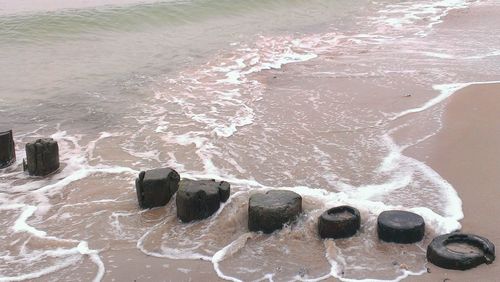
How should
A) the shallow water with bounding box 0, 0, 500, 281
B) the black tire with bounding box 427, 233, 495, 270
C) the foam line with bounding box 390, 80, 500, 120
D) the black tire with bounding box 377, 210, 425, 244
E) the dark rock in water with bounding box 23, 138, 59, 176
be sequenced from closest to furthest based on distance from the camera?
1. the black tire with bounding box 427, 233, 495, 270
2. the black tire with bounding box 377, 210, 425, 244
3. the shallow water with bounding box 0, 0, 500, 281
4. the dark rock in water with bounding box 23, 138, 59, 176
5. the foam line with bounding box 390, 80, 500, 120

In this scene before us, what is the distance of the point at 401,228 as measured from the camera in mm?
4746

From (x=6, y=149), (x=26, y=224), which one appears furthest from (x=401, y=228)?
(x=6, y=149)

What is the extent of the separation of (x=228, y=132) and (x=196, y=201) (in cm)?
289

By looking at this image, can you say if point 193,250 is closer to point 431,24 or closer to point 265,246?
point 265,246

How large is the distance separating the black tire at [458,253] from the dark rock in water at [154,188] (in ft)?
8.66

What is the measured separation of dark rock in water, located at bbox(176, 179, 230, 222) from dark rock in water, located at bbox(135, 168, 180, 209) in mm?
258

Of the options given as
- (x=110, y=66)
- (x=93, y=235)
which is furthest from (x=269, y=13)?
(x=93, y=235)

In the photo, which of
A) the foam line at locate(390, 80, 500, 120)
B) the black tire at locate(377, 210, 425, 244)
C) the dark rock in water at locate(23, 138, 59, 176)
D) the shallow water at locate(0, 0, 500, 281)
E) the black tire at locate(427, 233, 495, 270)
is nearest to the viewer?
the black tire at locate(427, 233, 495, 270)

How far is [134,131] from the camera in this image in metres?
8.38

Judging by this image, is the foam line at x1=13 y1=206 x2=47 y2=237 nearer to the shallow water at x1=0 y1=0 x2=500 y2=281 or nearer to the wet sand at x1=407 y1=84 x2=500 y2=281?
the shallow water at x1=0 y1=0 x2=500 y2=281

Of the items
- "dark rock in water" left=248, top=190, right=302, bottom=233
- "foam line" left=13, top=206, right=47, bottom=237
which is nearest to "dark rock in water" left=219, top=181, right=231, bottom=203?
"dark rock in water" left=248, top=190, right=302, bottom=233

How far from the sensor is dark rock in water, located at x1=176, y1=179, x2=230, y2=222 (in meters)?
5.30

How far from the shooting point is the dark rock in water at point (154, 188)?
18.4 feet

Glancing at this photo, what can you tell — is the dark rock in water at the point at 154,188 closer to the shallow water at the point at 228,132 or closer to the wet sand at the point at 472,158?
the shallow water at the point at 228,132
